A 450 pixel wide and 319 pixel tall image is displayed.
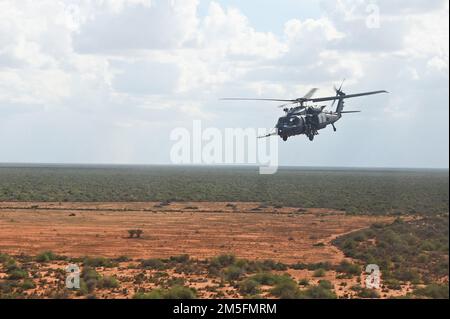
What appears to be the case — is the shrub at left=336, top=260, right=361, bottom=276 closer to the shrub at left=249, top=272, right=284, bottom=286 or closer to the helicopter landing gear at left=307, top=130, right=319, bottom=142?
the shrub at left=249, top=272, right=284, bottom=286

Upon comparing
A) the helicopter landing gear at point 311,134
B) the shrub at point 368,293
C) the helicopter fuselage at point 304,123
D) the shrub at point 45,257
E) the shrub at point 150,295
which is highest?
the helicopter fuselage at point 304,123

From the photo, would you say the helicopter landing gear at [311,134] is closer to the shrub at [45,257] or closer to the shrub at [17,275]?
the shrub at [17,275]

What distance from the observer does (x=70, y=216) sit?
6906 cm

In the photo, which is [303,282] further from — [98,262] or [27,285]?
[27,285]

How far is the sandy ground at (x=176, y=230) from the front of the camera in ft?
149

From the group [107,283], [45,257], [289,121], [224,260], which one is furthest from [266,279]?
[45,257]

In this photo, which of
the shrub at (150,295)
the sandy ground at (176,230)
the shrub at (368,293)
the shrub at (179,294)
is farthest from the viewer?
the sandy ground at (176,230)

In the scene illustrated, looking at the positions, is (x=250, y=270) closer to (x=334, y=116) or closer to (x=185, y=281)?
(x=185, y=281)

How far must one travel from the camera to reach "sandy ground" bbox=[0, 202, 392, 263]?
45438 mm

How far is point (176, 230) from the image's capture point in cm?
5822

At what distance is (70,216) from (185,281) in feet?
126

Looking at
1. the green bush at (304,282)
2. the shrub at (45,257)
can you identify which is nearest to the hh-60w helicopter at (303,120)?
the green bush at (304,282)

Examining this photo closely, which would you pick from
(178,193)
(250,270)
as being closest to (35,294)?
(250,270)
